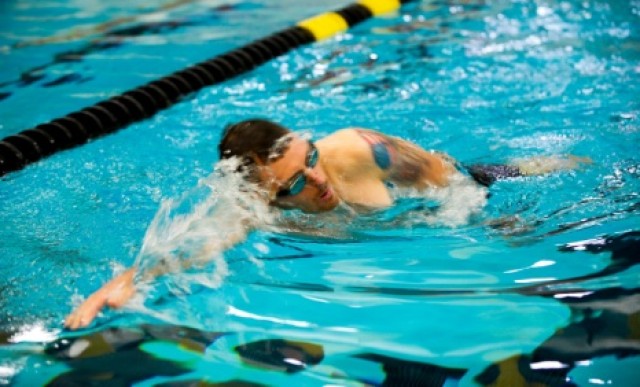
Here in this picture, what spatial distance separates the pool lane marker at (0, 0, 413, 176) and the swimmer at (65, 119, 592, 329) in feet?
4.54

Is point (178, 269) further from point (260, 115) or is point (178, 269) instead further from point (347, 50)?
point (347, 50)

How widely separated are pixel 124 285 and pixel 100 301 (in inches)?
5.4

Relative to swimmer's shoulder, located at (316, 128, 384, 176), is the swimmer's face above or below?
below

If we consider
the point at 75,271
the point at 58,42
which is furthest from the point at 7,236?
the point at 58,42

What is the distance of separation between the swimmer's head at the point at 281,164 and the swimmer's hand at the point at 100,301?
0.58 m

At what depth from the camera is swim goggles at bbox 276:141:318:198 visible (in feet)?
8.52

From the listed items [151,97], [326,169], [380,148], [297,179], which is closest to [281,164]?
[297,179]

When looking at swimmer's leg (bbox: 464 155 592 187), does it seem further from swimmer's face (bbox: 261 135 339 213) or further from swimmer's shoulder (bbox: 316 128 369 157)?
swimmer's face (bbox: 261 135 339 213)

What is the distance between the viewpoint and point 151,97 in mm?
4512

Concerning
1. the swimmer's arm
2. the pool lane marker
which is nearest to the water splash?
the swimmer's arm

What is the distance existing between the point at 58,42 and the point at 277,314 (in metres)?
4.75

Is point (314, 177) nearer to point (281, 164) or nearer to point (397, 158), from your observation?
point (281, 164)

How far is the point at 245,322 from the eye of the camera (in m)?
2.15

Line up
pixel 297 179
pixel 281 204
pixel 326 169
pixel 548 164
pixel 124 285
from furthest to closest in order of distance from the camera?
pixel 548 164
pixel 326 169
pixel 281 204
pixel 297 179
pixel 124 285
